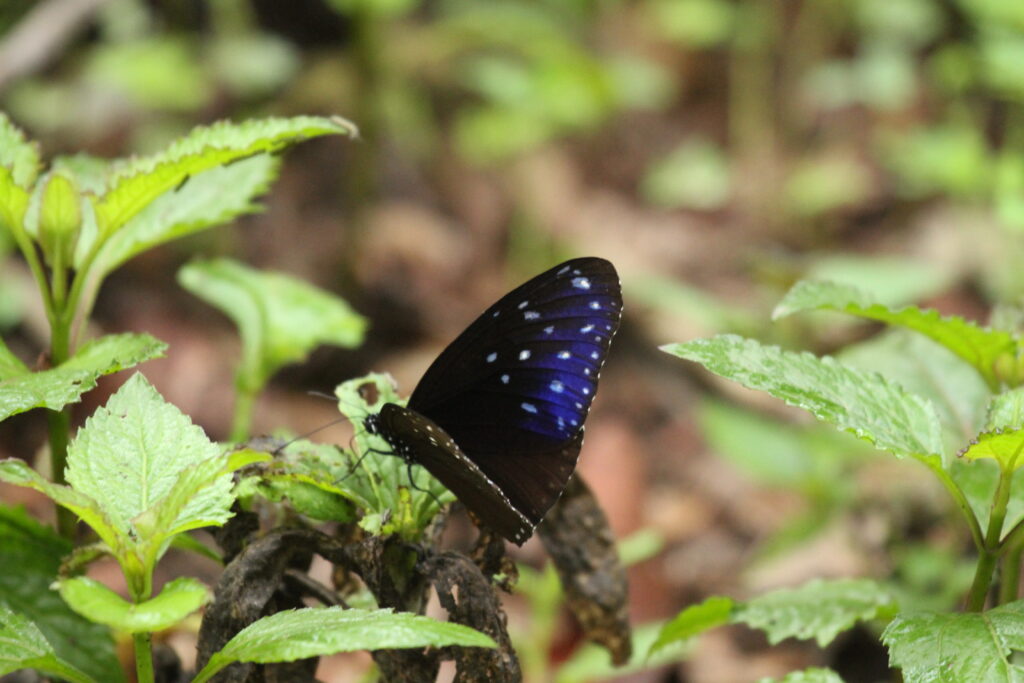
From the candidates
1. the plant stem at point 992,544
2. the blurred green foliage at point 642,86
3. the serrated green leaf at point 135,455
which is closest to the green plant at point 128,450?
the serrated green leaf at point 135,455

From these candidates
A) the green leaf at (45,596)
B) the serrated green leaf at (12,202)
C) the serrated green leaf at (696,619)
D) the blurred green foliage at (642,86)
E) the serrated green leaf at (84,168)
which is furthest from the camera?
the blurred green foliage at (642,86)

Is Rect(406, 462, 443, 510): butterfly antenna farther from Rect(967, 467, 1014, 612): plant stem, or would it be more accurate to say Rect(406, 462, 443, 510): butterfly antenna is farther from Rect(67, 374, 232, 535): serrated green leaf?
Rect(967, 467, 1014, 612): plant stem

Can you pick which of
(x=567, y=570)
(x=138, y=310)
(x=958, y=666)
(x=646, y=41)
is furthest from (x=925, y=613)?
(x=646, y=41)

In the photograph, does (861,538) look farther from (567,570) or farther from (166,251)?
(166,251)

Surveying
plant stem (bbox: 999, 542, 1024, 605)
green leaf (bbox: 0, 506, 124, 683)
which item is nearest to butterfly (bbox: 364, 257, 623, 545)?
green leaf (bbox: 0, 506, 124, 683)

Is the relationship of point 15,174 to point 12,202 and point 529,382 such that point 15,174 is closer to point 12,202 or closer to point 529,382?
point 12,202

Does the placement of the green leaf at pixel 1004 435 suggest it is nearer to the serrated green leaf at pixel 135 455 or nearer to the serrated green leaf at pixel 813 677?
the serrated green leaf at pixel 813 677

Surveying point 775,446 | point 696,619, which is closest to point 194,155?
point 696,619
